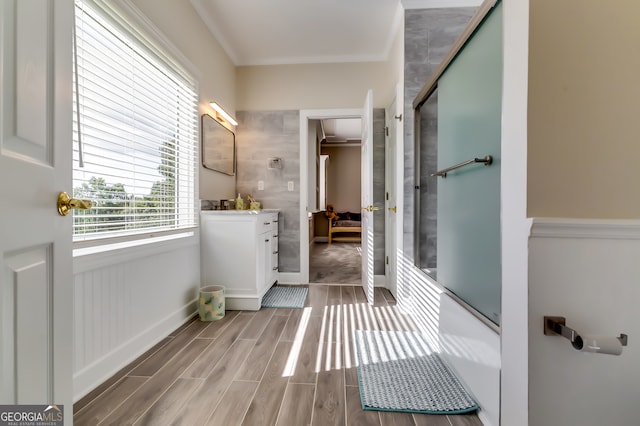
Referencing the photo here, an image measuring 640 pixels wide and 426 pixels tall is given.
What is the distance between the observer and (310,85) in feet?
11.1

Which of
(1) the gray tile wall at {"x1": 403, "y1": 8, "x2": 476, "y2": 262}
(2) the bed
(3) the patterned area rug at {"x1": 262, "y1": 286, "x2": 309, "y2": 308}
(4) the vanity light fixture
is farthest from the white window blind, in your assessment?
(2) the bed

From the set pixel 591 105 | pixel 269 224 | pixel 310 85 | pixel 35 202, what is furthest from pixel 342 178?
pixel 35 202

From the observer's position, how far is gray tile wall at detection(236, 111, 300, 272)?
3.40 metres

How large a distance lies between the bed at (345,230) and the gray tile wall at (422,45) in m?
4.31

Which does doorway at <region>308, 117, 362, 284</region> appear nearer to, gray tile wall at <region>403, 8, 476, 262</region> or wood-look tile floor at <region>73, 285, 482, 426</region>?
gray tile wall at <region>403, 8, 476, 262</region>

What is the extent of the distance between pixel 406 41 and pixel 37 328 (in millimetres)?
2927

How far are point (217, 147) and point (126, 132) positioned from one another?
4.16 ft

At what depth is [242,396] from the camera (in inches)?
52.8

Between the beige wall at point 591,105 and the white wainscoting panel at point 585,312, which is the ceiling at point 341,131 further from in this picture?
the white wainscoting panel at point 585,312

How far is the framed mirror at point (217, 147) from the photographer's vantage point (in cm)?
263

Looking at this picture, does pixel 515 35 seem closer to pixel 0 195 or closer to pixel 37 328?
pixel 0 195

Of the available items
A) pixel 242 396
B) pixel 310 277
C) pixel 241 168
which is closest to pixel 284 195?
pixel 241 168

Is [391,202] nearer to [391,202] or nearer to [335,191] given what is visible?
[391,202]

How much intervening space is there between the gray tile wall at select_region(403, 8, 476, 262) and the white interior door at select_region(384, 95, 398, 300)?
0.40m
